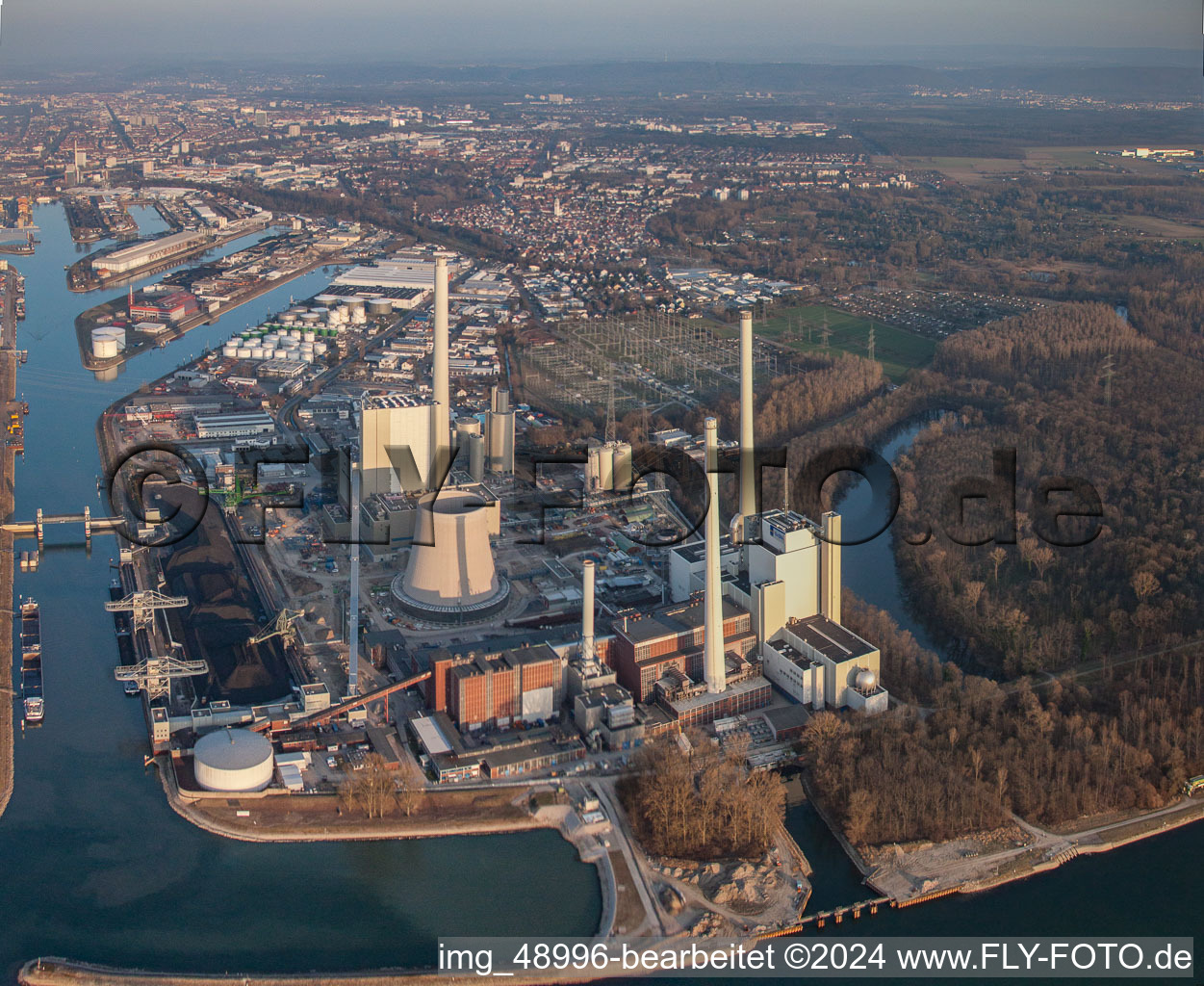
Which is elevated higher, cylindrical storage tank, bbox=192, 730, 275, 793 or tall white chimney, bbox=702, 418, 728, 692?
tall white chimney, bbox=702, 418, 728, 692

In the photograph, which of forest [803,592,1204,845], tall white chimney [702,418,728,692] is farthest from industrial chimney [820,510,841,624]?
tall white chimney [702,418,728,692]

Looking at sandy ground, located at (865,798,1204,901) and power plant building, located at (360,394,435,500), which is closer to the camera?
sandy ground, located at (865,798,1204,901)

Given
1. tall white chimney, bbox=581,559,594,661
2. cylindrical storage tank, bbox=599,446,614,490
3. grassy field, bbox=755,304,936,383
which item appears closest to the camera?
tall white chimney, bbox=581,559,594,661

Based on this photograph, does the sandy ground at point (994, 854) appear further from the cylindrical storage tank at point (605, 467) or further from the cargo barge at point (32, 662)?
the cylindrical storage tank at point (605, 467)

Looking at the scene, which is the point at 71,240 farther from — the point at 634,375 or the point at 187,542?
the point at 187,542

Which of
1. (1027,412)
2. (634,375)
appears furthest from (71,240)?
(1027,412)

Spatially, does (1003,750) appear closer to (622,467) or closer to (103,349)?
(622,467)

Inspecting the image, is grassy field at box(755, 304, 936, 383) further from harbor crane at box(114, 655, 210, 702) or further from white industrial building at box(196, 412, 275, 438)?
harbor crane at box(114, 655, 210, 702)

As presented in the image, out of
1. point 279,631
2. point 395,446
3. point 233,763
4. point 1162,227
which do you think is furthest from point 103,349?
point 1162,227
